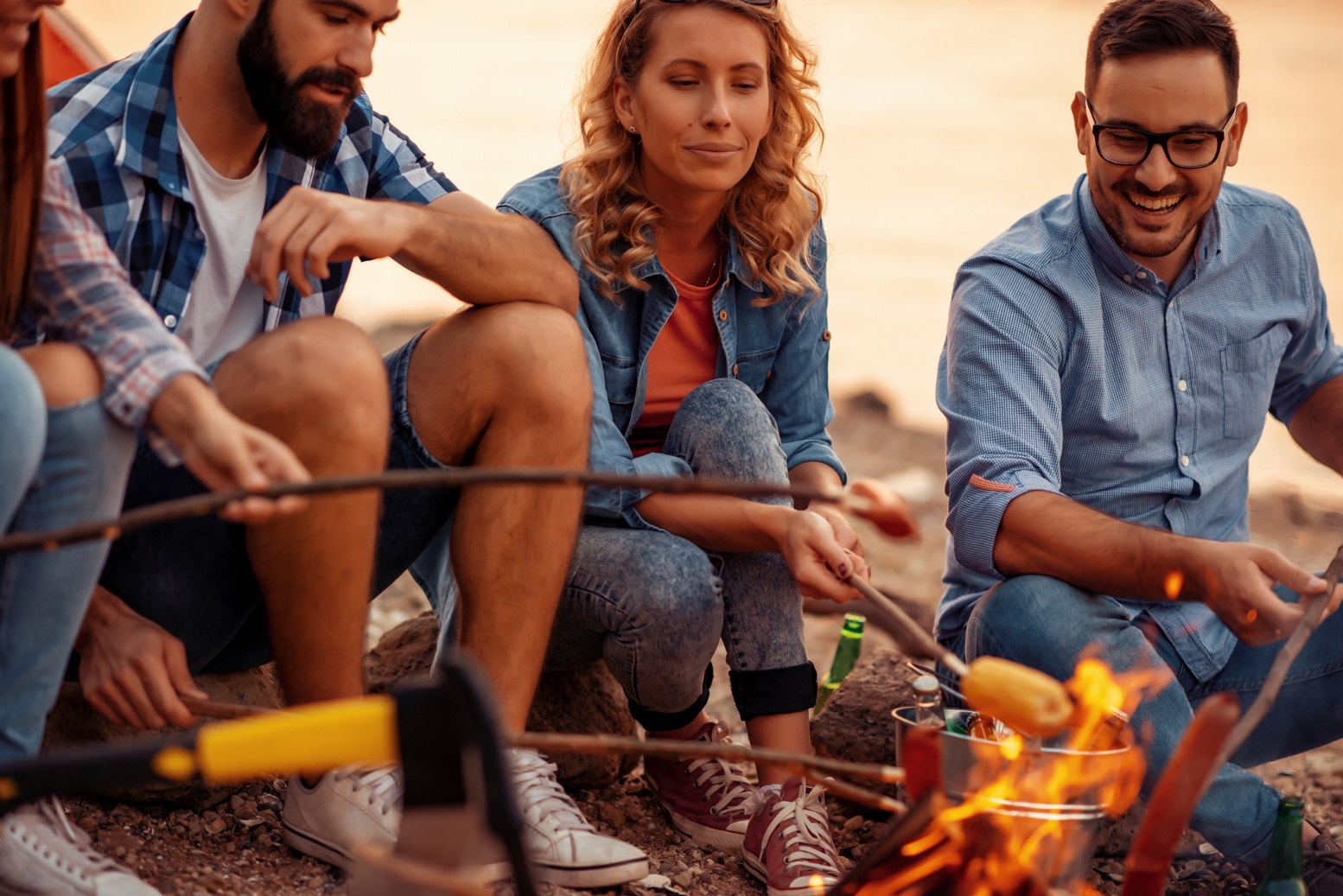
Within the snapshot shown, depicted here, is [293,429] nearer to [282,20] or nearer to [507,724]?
[507,724]

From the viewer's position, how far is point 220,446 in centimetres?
158

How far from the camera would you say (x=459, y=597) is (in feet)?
7.32

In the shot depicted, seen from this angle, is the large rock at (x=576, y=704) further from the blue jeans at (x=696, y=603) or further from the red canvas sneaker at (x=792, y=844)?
the red canvas sneaker at (x=792, y=844)

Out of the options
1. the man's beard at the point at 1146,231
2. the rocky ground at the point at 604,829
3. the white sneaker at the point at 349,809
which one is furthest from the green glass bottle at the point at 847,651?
the white sneaker at the point at 349,809

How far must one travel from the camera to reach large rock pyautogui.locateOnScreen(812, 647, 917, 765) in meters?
2.81

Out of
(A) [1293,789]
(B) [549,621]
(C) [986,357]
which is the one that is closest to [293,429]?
(B) [549,621]

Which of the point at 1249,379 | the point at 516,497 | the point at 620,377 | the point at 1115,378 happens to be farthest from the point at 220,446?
the point at 1249,379

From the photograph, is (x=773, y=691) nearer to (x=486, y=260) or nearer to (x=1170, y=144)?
(x=486, y=260)

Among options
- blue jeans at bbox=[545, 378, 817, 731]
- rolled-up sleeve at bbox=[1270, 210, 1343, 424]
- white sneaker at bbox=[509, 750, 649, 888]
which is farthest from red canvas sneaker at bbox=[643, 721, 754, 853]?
rolled-up sleeve at bbox=[1270, 210, 1343, 424]

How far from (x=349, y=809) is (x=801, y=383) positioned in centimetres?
132

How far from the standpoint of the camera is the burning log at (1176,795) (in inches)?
56.7

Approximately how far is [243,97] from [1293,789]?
9.14 ft

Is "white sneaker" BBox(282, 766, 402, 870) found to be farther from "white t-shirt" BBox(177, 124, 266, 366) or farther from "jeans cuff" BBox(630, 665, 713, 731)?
"white t-shirt" BBox(177, 124, 266, 366)

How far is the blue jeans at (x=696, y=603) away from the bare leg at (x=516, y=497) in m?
0.19
